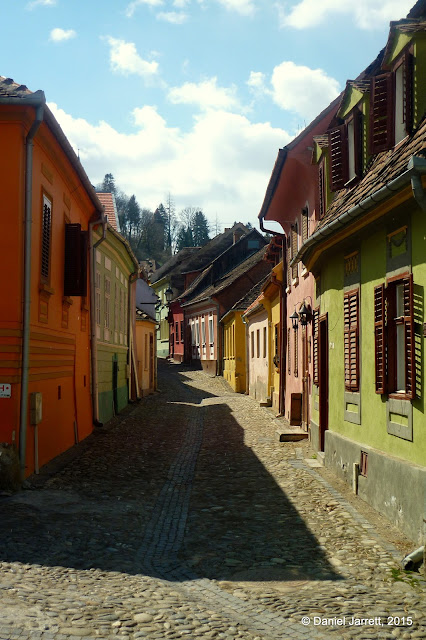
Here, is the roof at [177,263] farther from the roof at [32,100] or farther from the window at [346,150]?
the window at [346,150]

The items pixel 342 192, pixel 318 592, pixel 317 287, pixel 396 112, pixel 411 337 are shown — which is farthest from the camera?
pixel 317 287

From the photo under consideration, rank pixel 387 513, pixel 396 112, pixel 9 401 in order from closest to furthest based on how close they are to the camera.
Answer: pixel 387 513 → pixel 396 112 → pixel 9 401

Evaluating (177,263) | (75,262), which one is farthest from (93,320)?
(177,263)

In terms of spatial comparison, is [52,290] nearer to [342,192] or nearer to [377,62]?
[342,192]

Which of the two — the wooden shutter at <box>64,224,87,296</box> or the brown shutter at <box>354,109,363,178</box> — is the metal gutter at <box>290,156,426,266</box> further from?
the wooden shutter at <box>64,224,87,296</box>

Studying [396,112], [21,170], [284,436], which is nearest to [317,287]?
[284,436]

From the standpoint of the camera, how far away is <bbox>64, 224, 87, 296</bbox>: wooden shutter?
13703mm

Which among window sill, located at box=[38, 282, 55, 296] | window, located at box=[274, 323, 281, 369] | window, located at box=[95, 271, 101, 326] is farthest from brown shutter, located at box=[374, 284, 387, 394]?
window, located at box=[274, 323, 281, 369]

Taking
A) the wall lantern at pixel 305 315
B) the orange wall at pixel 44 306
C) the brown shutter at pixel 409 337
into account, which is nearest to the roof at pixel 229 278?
the wall lantern at pixel 305 315

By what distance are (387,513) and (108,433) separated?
994 centimetres

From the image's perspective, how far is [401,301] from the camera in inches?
336

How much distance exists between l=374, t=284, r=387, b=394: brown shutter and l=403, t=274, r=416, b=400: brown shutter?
0.64m

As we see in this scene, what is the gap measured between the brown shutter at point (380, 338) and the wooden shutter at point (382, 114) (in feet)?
6.37

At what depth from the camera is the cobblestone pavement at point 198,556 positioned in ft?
17.0
